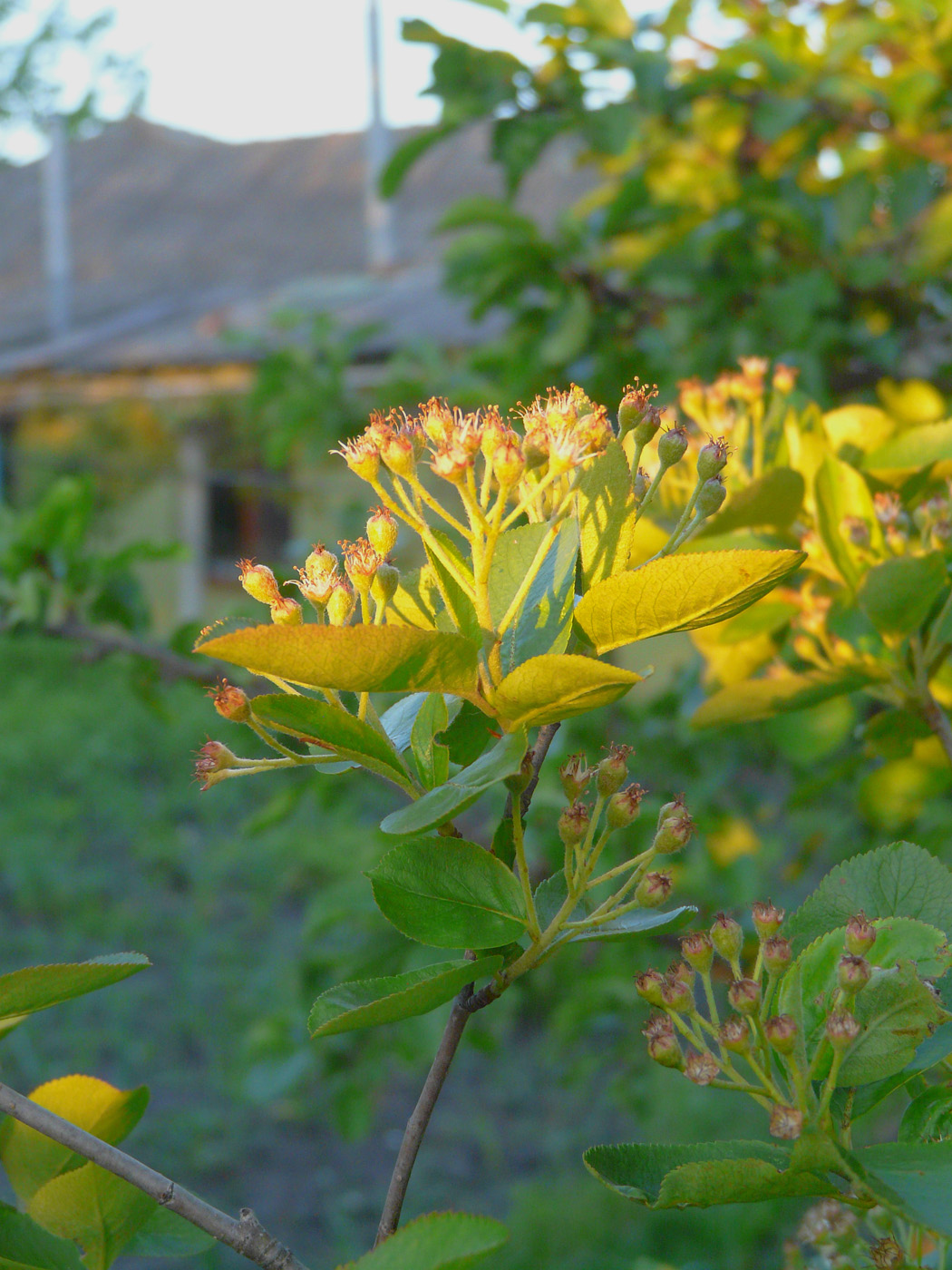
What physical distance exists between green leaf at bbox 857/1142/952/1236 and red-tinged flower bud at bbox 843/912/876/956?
9cm

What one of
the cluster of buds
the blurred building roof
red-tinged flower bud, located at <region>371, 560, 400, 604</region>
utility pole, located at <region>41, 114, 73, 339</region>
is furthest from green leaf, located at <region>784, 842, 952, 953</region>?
utility pole, located at <region>41, 114, 73, 339</region>

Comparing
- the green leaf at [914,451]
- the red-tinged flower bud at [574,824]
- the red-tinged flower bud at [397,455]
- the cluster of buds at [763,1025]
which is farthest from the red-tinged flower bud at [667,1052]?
the green leaf at [914,451]

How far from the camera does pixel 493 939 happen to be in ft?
2.00

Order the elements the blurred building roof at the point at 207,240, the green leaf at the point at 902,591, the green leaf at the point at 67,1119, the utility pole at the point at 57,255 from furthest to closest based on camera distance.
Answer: the utility pole at the point at 57,255, the blurred building roof at the point at 207,240, the green leaf at the point at 902,591, the green leaf at the point at 67,1119

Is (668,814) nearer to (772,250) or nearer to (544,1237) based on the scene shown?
(772,250)

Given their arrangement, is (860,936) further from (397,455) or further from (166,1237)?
(166,1237)

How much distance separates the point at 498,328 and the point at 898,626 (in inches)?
231

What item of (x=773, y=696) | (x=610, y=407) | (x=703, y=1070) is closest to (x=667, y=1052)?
(x=703, y=1070)

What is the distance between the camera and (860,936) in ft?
1.86

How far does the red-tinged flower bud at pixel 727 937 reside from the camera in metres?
0.62

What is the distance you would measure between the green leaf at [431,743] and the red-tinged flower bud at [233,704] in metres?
0.09

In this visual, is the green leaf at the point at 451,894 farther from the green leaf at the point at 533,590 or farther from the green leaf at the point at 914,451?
the green leaf at the point at 914,451

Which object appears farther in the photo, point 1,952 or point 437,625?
point 1,952

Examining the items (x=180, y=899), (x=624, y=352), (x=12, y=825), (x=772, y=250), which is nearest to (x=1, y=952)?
(x=180, y=899)
